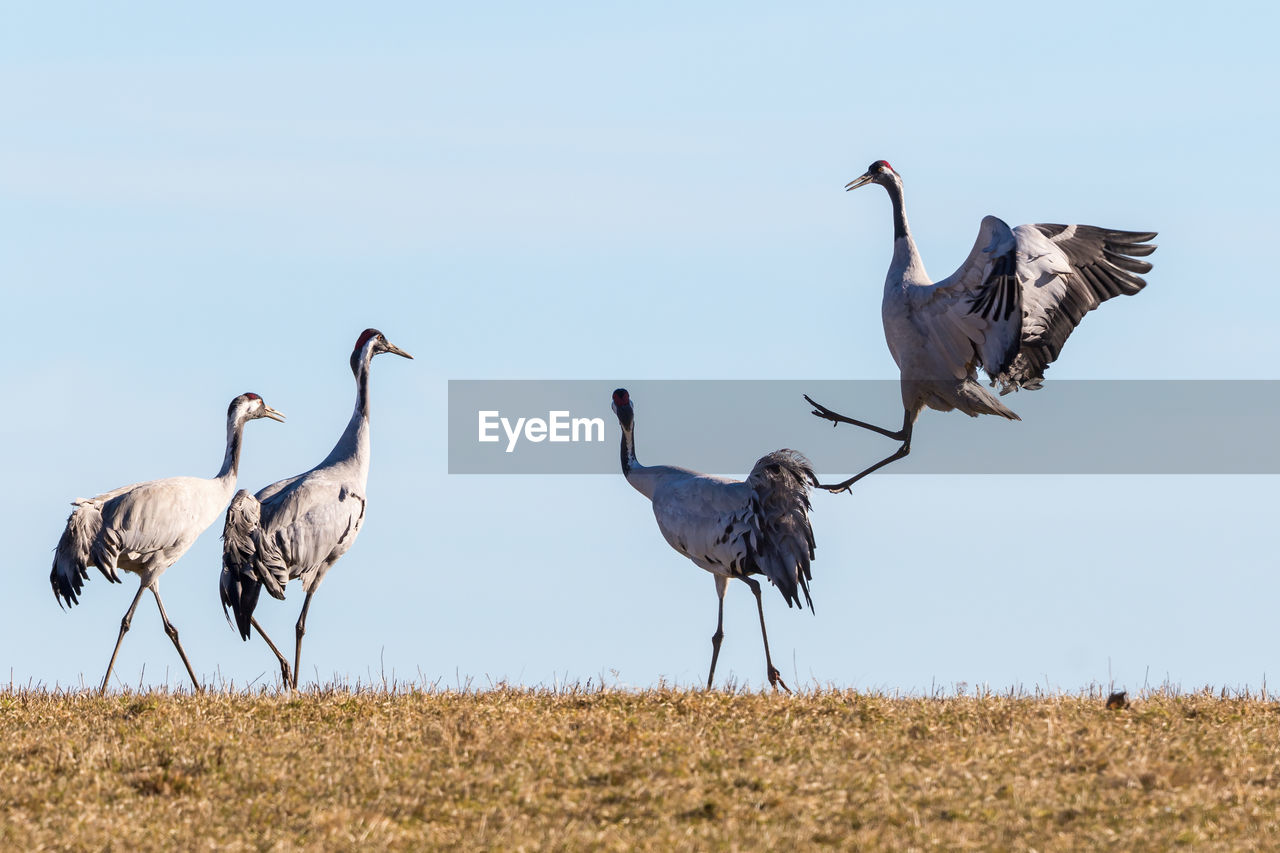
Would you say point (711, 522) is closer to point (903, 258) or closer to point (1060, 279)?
point (903, 258)

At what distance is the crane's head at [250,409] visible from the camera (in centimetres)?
1481

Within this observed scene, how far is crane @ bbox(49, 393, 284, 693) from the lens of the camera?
13.4 m

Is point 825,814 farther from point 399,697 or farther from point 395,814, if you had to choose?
point 399,697

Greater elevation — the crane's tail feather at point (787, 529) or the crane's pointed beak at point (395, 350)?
the crane's pointed beak at point (395, 350)

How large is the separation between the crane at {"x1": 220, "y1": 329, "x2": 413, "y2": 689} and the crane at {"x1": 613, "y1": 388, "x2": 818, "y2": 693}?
2.91 meters

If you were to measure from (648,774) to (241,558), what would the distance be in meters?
5.93

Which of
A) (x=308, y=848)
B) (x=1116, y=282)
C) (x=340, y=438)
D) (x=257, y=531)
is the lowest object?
(x=308, y=848)

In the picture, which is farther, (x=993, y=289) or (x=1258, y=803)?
(x=993, y=289)

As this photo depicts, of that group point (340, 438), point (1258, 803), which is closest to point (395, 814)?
point (1258, 803)

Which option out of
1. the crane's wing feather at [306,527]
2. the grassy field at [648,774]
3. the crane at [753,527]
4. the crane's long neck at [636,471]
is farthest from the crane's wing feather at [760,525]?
the crane's wing feather at [306,527]

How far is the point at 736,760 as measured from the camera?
27.6 ft

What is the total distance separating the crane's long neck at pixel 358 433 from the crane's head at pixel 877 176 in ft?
16.5

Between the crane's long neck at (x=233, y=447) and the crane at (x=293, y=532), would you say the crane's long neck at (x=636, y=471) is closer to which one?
the crane at (x=293, y=532)

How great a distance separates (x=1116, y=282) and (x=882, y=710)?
5.23 m
